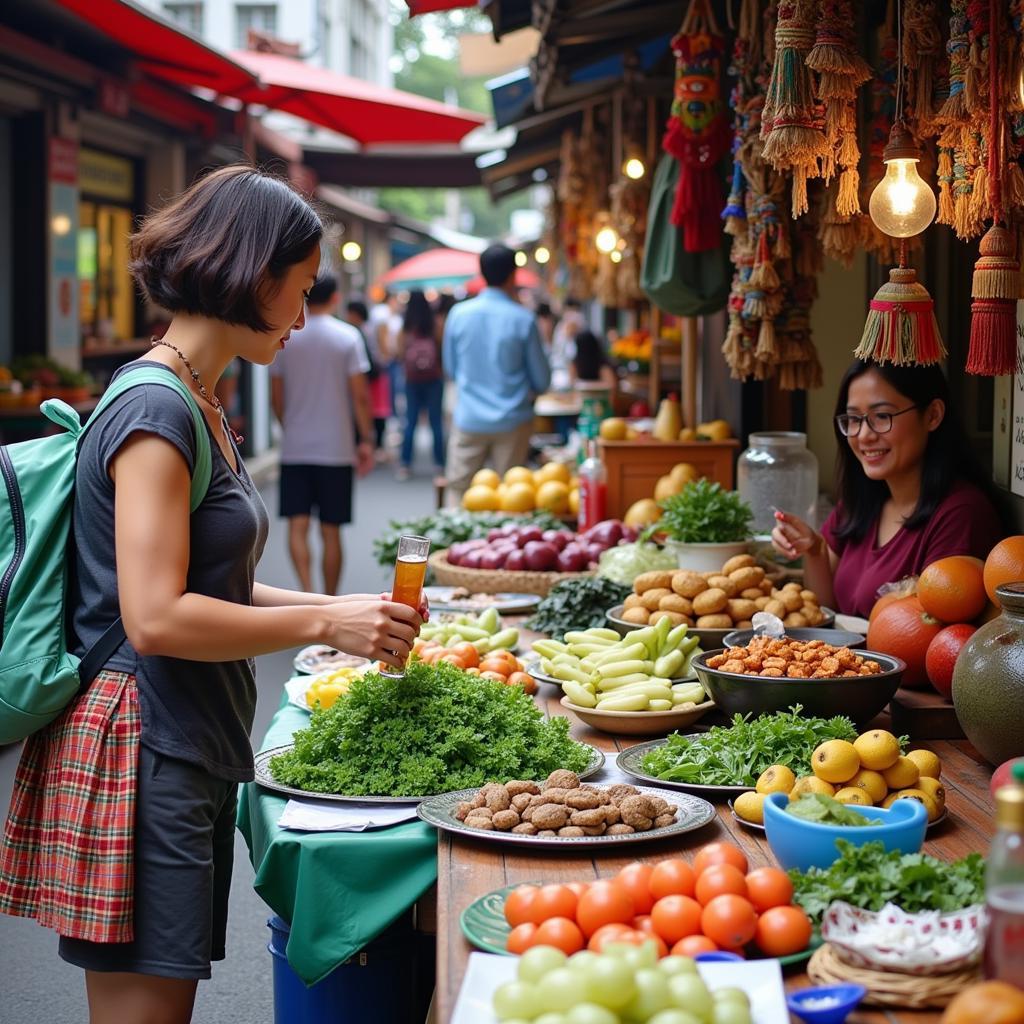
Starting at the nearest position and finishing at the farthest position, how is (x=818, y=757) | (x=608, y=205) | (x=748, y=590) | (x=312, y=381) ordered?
(x=818, y=757), (x=748, y=590), (x=312, y=381), (x=608, y=205)

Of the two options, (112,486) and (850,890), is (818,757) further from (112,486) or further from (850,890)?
(112,486)

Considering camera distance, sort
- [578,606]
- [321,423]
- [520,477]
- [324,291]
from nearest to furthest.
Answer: [578,606] → [520,477] → [321,423] → [324,291]

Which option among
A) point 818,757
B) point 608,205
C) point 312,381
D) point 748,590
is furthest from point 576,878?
point 608,205

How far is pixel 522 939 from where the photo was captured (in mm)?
1991

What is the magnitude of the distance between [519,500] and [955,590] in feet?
13.0

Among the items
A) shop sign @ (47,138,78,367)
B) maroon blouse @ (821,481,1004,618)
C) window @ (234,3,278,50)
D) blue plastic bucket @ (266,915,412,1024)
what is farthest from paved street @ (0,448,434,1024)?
window @ (234,3,278,50)

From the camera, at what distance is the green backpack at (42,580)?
7.79ft

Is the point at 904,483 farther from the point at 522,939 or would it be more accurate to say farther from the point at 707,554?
the point at 522,939

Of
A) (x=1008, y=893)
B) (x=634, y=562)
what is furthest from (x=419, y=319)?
(x=1008, y=893)

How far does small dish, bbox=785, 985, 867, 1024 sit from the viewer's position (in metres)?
Result: 1.80

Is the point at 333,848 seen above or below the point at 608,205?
below

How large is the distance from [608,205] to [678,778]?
8613 millimetres

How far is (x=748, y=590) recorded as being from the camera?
4.04 metres

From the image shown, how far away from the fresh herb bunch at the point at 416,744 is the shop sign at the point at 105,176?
1053 cm
